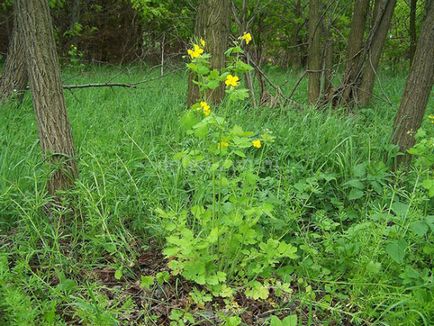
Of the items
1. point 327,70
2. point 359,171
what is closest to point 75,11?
point 327,70

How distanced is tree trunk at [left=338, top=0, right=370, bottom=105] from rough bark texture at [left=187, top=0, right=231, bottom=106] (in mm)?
1974

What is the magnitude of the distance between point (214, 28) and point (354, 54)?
2.32 meters

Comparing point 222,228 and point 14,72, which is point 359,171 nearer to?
point 222,228

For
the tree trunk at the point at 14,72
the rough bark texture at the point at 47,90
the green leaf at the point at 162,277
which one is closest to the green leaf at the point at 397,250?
the green leaf at the point at 162,277

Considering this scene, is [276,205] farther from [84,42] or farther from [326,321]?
[84,42]

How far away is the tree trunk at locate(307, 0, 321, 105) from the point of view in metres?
6.02

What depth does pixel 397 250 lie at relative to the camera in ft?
6.72

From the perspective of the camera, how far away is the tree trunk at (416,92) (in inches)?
128

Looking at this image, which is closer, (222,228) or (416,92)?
(222,228)

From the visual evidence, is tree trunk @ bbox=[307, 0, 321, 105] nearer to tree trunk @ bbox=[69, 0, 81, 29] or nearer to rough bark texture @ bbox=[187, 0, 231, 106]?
rough bark texture @ bbox=[187, 0, 231, 106]

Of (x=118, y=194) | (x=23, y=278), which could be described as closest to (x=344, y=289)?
(x=118, y=194)

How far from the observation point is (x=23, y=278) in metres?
2.00

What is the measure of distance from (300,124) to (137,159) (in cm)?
167

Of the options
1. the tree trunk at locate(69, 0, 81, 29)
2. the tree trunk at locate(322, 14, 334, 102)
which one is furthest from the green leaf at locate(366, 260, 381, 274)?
the tree trunk at locate(69, 0, 81, 29)
